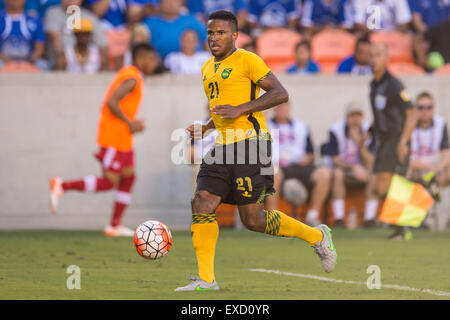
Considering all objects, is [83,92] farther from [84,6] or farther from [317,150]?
[317,150]

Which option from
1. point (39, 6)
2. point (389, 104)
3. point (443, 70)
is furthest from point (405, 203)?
point (39, 6)

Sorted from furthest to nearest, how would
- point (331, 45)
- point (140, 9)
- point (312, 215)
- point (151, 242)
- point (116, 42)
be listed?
point (331, 45)
point (140, 9)
point (116, 42)
point (312, 215)
point (151, 242)

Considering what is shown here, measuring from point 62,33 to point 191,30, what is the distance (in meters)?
2.13

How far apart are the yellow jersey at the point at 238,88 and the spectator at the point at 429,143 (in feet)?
24.5

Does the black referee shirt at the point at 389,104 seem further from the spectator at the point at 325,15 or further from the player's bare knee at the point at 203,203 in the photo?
the player's bare knee at the point at 203,203

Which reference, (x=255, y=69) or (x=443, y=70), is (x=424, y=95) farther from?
(x=255, y=69)

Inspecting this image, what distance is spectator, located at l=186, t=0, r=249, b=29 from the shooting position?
631 inches

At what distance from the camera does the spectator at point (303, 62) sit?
14953 mm

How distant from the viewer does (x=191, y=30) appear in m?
14.6

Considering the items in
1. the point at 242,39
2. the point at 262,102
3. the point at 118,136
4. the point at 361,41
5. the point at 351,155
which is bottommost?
the point at 351,155

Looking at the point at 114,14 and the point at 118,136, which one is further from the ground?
the point at 114,14

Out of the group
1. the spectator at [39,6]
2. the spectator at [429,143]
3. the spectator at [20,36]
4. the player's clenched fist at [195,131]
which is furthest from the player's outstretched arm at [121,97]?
the player's clenched fist at [195,131]

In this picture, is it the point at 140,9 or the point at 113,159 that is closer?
the point at 113,159
